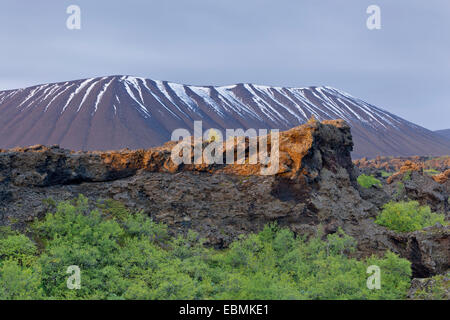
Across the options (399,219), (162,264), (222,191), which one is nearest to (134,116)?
(222,191)

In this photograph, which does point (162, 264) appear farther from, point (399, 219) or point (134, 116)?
point (134, 116)

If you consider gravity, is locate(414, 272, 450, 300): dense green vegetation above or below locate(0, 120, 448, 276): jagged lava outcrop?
below

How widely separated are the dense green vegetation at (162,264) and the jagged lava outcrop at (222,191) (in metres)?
1.16

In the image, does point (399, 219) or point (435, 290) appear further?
point (399, 219)

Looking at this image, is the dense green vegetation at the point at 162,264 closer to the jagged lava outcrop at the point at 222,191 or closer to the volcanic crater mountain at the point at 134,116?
the jagged lava outcrop at the point at 222,191

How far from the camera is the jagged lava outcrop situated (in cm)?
2086

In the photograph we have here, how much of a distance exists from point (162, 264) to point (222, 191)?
312 inches

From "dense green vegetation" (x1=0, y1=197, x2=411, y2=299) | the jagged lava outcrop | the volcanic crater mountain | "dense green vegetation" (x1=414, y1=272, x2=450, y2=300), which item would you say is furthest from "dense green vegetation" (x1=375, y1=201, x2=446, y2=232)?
the volcanic crater mountain

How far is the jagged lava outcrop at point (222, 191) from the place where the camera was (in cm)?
2086

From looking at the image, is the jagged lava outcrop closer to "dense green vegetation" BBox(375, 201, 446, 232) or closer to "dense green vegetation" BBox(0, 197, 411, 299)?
"dense green vegetation" BBox(0, 197, 411, 299)

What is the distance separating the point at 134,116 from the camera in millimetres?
142875

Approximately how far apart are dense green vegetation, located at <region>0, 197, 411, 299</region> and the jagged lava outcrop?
1.16 m

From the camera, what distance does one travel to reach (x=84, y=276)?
1504 centimetres

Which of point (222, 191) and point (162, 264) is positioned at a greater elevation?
point (222, 191)
